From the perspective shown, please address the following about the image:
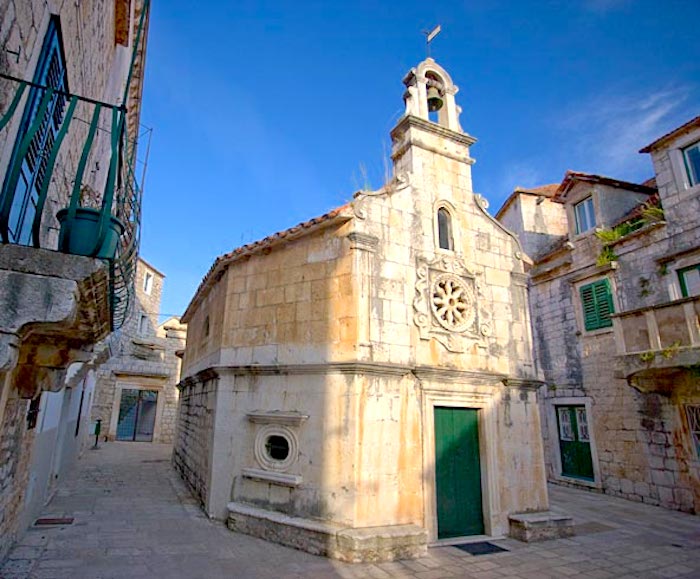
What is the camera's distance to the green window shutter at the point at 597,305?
11695 millimetres

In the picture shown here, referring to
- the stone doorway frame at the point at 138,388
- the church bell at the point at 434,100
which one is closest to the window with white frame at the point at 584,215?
the church bell at the point at 434,100

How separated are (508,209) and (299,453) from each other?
41.3 ft

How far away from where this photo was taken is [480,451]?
786 centimetres

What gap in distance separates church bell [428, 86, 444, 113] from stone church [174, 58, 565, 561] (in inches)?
47.8

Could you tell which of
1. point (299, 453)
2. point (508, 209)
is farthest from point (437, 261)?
point (508, 209)

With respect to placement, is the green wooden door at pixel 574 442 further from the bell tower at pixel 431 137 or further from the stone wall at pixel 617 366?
the bell tower at pixel 431 137

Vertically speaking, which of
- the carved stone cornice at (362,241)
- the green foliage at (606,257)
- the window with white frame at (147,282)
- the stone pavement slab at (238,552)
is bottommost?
the stone pavement slab at (238,552)

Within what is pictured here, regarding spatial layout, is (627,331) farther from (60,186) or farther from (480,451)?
(60,186)

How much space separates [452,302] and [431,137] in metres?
3.62

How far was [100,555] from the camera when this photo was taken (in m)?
5.57

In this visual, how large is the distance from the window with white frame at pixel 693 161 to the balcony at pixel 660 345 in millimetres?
3287

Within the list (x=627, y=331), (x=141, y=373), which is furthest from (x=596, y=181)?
(x=141, y=373)

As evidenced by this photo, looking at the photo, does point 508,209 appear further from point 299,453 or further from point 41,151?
point 41,151

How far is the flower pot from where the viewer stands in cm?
262
